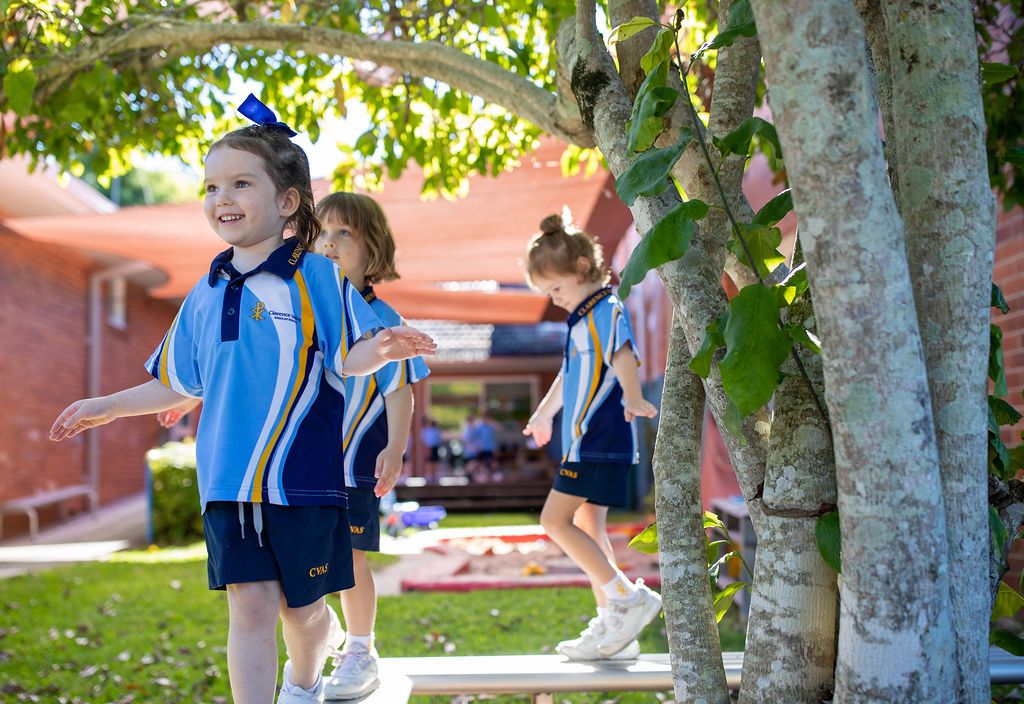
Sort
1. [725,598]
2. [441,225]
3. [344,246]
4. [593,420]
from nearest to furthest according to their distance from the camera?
[725,598] < [344,246] < [593,420] < [441,225]

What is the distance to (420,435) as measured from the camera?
60.3ft

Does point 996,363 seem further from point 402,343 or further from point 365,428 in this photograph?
point 365,428

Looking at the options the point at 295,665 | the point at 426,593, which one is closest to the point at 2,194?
the point at 426,593

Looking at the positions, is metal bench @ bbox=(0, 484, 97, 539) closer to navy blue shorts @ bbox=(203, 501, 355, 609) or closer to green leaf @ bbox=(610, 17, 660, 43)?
navy blue shorts @ bbox=(203, 501, 355, 609)

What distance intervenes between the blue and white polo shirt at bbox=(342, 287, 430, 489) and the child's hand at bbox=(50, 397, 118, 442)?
0.75 metres

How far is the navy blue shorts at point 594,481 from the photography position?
11.1ft

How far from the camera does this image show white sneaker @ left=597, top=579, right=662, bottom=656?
9.88 feet

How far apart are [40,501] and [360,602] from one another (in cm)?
921

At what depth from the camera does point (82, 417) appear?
2141mm

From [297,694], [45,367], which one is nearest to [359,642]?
[297,694]

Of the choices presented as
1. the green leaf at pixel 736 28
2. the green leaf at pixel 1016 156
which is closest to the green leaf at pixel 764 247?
the green leaf at pixel 736 28

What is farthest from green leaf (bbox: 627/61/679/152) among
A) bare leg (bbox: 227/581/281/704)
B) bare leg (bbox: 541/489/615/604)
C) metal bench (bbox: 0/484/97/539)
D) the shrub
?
metal bench (bbox: 0/484/97/539)

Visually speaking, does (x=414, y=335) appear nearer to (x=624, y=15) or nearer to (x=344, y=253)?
(x=624, y=15)

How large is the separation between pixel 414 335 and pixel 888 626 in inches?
43.3
